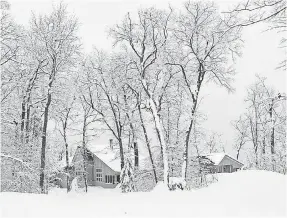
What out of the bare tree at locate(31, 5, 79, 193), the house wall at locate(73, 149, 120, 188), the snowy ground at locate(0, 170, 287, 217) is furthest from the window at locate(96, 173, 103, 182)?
the snowy ground at locate(0, 170, 287, 217)

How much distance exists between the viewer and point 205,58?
62.9 ft

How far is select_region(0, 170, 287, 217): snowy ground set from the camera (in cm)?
898

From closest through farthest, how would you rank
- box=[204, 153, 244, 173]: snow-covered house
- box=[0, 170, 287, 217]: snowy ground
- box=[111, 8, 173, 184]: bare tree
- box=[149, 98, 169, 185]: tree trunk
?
box=[0, 170, 287, 217]: snowy ground → box=[149, 98, 169, 185]: tree trunk → box=[111, 8, 173, 184]: bare tree → box=[204, 153, 244, 173]: snow-covered house

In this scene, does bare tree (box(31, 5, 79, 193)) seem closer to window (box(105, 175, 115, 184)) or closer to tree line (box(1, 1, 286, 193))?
tree line (box(1, 1, 286, 193))

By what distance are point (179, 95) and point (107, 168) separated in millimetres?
23235

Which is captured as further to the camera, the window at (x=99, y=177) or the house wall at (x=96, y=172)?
the window at (x=99, y=177)

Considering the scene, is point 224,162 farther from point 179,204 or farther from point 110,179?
point 179,204

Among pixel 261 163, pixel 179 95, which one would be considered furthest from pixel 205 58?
pixel 261 163

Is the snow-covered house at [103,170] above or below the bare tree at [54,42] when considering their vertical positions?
below

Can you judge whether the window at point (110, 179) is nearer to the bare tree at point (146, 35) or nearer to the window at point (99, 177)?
the window at point (99, 177)

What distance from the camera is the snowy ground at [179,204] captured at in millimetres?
8984

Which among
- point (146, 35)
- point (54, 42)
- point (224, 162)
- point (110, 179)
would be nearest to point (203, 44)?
point (146, 35)

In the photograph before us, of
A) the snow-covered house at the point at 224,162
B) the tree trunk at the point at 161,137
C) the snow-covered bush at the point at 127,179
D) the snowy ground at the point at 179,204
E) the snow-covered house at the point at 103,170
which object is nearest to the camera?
the snowy ground at the point at 179,204

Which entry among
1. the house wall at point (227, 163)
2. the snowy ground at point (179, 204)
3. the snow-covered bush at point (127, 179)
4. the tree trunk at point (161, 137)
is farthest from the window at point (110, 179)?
the snowy ground at point (179, 204)
